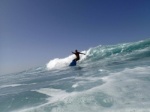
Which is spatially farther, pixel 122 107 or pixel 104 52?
pixel 104 52

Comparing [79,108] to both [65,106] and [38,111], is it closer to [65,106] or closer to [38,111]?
[65,106]

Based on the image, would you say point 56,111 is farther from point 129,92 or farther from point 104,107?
point 129,92

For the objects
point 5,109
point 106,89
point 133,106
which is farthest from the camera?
point 106,89

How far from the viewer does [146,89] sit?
6469 mm

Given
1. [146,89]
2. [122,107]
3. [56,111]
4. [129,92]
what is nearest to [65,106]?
[56,111]

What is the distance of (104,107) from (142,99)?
1243 millimetres

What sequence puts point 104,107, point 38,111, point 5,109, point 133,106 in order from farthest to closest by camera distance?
point 5,109, point 38,111, point 104,107, point 133,106

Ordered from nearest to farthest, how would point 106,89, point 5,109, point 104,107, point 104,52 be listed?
1. point 104,107
2. point 5,109
3. point 106,89
4. point 104,52

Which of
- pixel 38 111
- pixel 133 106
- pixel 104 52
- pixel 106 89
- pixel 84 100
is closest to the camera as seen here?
pixel 133 106

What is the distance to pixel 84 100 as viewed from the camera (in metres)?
6.21

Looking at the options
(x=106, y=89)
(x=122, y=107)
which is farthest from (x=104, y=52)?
(x=122, y=107)

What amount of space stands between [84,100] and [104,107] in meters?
0.99

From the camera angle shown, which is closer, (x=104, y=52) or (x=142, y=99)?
(x=142, y=99)

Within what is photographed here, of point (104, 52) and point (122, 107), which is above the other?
point (104, 52)
